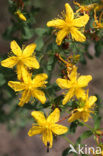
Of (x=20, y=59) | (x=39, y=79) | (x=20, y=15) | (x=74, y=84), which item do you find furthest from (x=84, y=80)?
(x=20, y=15)

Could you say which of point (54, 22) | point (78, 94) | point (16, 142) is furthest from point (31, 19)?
point (16, 142)

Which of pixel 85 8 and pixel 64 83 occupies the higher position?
pixel 85 8

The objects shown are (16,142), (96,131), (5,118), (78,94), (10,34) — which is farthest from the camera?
(16,142)

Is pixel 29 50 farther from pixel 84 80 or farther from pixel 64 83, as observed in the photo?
pixel 84 80

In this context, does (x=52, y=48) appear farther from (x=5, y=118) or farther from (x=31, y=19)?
(x=5, y=118)

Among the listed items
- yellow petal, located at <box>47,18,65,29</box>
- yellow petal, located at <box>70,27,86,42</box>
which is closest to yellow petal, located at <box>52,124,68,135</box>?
yellow petal, located at <box>70,27,86,42</box>
